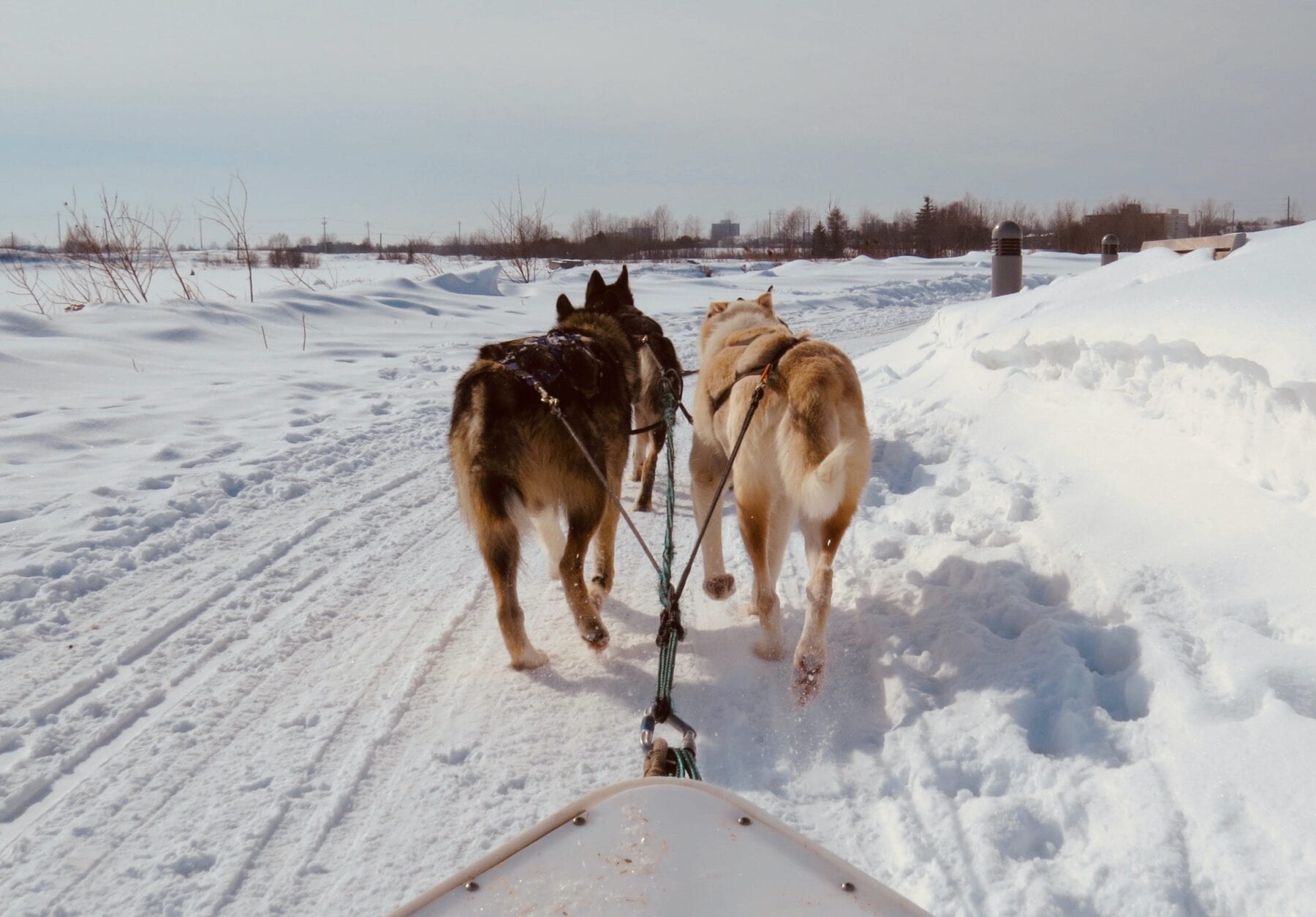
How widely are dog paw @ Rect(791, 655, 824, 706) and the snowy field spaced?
0.07 metres

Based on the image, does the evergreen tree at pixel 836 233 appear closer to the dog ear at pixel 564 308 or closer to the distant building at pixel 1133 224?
the distant building at pixel 1133 224

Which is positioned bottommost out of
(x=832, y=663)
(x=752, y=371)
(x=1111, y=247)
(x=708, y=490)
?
(x=832, y=663)

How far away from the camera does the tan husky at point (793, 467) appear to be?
3.14 metres

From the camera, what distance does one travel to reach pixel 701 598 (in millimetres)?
4219

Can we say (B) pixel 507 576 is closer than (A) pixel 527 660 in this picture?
Yes

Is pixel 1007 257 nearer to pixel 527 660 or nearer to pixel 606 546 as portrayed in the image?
pixel 606 546

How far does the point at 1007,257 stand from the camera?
11000 millimetres

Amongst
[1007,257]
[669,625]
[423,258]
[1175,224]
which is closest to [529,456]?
[669,625]

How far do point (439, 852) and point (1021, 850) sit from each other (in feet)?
5.36

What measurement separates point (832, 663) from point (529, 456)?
153 cm

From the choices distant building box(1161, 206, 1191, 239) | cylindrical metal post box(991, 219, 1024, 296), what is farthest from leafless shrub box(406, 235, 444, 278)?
distant building box(1161, 206, 1191, 239)

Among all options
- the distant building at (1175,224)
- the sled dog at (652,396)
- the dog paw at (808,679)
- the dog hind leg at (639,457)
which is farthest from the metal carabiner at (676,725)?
the distant building at (1175,224)

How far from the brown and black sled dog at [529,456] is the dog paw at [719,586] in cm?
49

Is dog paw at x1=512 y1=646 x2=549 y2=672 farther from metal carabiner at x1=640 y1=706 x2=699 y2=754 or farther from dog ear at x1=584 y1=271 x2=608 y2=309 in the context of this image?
dog ear at x1=584 y1=271 x2=608 y2=309
